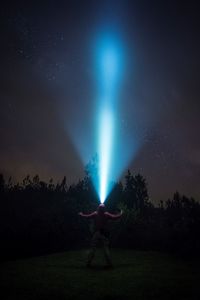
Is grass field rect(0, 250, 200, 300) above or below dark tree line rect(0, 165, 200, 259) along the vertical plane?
below

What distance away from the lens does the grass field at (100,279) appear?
9.58m

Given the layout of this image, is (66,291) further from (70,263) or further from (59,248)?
(59,248)

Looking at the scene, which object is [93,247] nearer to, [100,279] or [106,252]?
[106,252]

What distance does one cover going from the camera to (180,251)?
20375mm

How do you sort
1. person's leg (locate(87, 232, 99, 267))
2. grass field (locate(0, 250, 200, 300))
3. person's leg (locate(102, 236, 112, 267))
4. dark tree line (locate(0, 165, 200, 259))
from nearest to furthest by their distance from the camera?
grass field (locate(0, 250, 200, 300)) < person's leg (locate(102, 236, 112, 267)) < person's leg (locate(87, 232, 99, 267)) < dark tree line (locate(0, 165, 200, 259))

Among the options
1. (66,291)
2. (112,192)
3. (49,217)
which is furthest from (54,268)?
(112,192)

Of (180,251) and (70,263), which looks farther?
(180,251)

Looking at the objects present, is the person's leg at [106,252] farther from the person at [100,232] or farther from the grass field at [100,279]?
the grass field at [100,279]

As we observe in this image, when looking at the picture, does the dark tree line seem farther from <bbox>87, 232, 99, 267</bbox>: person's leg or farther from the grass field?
<bbox>87, 232, 99, 267</bbox>: person's leg

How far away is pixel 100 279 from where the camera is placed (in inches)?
464

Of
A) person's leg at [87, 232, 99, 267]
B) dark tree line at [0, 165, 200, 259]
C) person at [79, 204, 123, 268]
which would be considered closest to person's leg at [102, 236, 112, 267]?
person at [79, 204, 123, 268]

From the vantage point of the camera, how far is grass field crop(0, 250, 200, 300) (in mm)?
9578

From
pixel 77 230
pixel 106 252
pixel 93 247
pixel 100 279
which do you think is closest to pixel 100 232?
pixel 93 247

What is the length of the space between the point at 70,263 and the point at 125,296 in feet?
22.2
